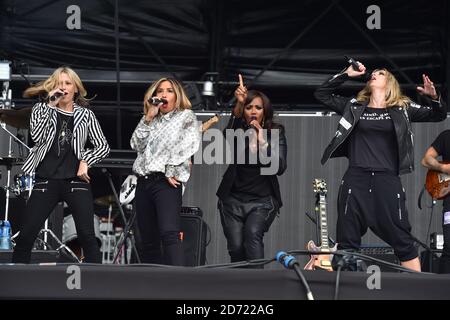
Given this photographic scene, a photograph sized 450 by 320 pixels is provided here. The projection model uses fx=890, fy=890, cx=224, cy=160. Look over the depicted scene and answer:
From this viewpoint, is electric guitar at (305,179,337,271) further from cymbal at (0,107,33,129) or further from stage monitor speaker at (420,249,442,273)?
cymbal at (0,107,33,129)

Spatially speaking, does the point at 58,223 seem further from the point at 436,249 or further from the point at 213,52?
Answer: the point at 436,249

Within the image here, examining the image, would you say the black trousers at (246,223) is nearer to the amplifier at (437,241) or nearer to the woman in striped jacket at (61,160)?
the woman in striped jacket at (61,160)

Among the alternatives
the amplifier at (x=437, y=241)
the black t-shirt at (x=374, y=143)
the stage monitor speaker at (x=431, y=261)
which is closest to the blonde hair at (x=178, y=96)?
the black t-shirt at (x=374, y=143)

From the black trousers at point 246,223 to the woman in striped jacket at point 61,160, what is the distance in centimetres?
98

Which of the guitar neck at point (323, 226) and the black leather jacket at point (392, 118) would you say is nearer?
the black leather jacket at point (392, 118)

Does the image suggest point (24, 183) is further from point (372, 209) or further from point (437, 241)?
point (437, 241)

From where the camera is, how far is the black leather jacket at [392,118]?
5.92 metres

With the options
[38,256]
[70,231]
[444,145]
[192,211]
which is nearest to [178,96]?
[192,211]

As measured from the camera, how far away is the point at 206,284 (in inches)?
120

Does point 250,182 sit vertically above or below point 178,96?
below

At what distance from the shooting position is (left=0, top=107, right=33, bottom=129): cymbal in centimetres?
701

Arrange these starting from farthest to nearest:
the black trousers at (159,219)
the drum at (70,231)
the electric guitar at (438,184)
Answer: the drum at (70,231) → the electric guitar at (438,184) → the black trousers at (159,219)

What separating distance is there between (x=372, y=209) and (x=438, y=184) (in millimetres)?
1192

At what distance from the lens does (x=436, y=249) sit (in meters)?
7.25
